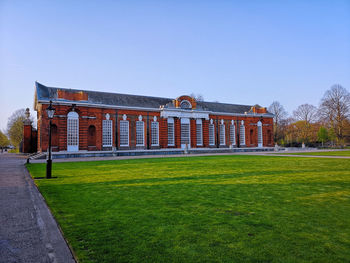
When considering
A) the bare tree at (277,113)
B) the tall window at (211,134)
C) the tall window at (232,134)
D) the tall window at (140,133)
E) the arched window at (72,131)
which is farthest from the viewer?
the bare tree at (277,113)

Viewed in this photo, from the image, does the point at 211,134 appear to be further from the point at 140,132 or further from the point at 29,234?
the point at 29,234

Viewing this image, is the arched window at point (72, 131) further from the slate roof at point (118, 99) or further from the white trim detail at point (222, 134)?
the white trim detail at point (222, 134)

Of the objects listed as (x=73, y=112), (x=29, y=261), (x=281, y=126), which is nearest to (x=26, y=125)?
(x=73, y=112)

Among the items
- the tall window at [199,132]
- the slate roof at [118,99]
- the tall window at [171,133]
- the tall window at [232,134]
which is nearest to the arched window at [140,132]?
the slate roof at [118,99]

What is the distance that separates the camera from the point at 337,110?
52.2 metres

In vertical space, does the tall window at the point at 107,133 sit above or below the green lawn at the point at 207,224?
above

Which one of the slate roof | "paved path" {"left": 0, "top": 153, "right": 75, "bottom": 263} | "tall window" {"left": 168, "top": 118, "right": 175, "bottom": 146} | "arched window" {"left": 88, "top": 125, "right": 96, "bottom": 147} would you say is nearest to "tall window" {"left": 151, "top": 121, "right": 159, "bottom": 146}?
"tall window" {"left": 168, "top": 118, "right": 175, "bottom": 146}

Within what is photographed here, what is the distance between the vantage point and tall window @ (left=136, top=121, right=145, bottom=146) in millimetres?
34500

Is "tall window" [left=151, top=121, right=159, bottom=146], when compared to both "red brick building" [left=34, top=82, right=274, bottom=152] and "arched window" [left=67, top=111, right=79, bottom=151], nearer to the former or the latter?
"red brick building" [left=34, top=82, right=274, bottom=152]

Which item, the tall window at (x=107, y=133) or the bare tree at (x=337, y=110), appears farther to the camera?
the bare tree at (x=337, y=110)

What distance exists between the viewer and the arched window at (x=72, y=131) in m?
29.3

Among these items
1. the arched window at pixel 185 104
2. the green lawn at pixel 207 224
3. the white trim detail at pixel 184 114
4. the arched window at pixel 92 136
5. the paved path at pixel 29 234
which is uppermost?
the arched window at pixel 185 104

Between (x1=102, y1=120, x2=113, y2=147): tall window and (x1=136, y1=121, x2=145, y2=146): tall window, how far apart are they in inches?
154

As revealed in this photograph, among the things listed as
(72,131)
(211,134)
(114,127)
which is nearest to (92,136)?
(72,131)
